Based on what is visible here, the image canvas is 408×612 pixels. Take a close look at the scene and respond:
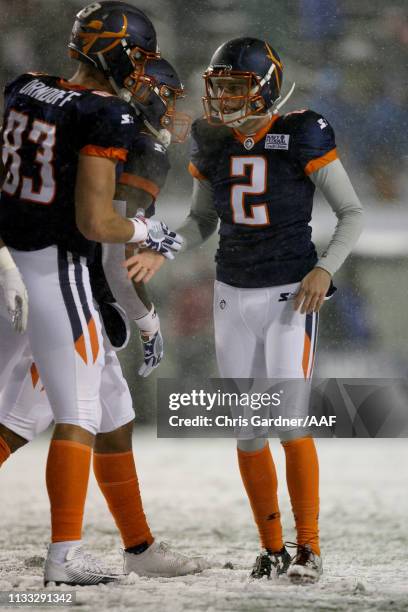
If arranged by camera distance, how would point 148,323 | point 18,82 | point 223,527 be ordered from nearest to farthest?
point 18,82 < point 148,323 < point 223,527

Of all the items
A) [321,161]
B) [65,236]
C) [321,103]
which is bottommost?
[65,236]

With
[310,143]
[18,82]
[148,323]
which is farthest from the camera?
[148,323]

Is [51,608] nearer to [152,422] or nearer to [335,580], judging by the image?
[335,580]

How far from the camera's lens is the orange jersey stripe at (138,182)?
1807 millimetres

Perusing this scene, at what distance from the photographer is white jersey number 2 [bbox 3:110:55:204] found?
165 cm

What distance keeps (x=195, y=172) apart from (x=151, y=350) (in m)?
0.36

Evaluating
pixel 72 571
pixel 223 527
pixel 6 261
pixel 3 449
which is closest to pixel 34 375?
pixel 3 449

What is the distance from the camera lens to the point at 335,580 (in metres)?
1.80

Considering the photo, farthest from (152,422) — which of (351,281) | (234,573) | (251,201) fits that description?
(251,201)

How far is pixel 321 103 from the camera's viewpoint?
7.61ft

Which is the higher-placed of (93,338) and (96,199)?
(96,199)

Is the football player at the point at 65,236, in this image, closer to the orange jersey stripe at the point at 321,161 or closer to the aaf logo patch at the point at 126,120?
the aaf logo patch at the point at 126,120

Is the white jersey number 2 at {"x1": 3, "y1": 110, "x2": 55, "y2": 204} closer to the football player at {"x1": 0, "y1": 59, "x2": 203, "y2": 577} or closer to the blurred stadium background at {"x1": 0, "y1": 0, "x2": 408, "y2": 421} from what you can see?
the football player at {"x1": 0, "y1": 59, "x2": 203, "y2": 577}

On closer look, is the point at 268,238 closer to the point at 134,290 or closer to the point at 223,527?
the point at 134,290
